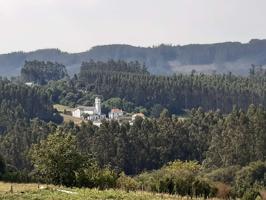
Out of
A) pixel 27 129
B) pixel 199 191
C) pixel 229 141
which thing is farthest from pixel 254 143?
pixel 199 191

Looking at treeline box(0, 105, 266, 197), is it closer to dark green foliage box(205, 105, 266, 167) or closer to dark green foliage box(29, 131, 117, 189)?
dark green foliage box(205, 105, 266, 167)

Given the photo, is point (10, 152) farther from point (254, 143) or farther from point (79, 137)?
point (254, 143)

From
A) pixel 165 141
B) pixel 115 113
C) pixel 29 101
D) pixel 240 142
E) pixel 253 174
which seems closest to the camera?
pixel 253 174

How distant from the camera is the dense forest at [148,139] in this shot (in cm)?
4559

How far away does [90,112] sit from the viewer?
15988 centimetres

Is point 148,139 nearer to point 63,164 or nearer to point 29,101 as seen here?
Result: point 29,101

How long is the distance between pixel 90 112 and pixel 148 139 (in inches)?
2183

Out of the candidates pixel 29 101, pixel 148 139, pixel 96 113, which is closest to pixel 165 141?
pixel 148 139

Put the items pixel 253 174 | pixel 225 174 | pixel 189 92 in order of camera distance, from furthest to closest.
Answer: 1. pixel 189 92
2. pixel 225 174
3. pixel 253 174

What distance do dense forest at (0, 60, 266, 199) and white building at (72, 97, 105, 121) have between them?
642 cm

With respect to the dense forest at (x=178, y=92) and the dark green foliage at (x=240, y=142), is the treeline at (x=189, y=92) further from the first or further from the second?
the dark green foliage at (x=240, y=142)

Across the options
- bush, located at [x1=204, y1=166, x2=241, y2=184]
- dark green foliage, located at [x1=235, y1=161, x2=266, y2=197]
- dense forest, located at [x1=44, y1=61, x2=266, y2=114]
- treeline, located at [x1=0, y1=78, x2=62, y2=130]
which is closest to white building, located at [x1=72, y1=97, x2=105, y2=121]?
treeline, located at [x1=0, y1=78, x2=62, y2=130]

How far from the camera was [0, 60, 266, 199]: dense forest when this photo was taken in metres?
45.6

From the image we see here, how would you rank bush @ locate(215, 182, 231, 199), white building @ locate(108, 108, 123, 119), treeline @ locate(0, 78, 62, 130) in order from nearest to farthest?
bush @ locate(215, 182, 231, 199), treeline @ locate(0, 78, 62, 130), white building @ locate(108, 108, 123, 119)
